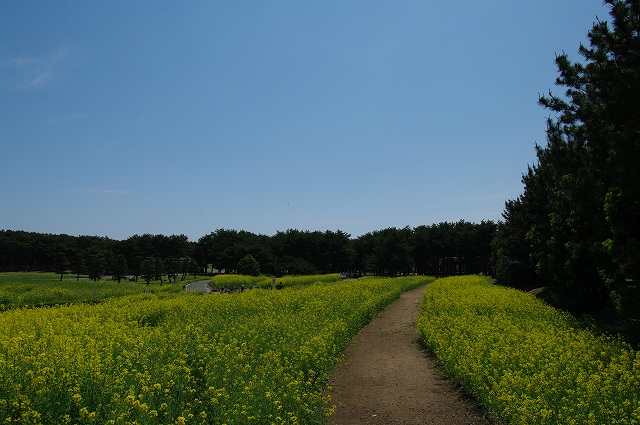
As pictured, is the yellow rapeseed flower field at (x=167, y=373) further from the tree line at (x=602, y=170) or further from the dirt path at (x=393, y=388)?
the tree line at (x=602, y=170)

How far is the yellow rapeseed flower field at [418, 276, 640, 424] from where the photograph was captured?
6.43m

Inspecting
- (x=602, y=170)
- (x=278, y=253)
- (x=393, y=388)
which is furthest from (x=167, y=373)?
(x=278, y=253)

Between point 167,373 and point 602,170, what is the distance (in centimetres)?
1220

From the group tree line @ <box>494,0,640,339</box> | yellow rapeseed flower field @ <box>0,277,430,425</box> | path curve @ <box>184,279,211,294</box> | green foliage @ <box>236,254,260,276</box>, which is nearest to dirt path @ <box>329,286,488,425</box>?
yellow rapeseed flower field @ <box>0,277,430,425</box>

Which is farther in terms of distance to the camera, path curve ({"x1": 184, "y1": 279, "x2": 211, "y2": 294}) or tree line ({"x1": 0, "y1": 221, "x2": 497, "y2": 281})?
tree line ({"x1": 0, "y1": 221, "x2": 497, "y2": 281})

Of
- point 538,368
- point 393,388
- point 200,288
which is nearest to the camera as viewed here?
point 538,368

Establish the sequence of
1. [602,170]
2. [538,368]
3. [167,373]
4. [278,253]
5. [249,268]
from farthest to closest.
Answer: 1. [278,253]
2. [249,268]
3. [602,170]
4. [538,368]
5. [167,373]

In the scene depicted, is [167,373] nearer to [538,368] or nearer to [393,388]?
[393,388]

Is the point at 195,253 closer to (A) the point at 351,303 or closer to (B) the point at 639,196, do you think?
(A) the point at 351,303

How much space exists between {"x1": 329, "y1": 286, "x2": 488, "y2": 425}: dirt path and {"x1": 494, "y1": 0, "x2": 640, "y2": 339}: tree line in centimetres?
572

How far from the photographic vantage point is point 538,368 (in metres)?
8.75

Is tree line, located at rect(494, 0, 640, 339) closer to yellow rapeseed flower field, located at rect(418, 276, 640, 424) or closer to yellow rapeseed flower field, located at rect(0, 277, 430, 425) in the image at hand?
yellow rapeseed flower field, located at rect(418, 276, 640, 424)

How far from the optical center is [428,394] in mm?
9406

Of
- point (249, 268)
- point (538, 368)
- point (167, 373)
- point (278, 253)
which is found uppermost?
point (278, 253)
